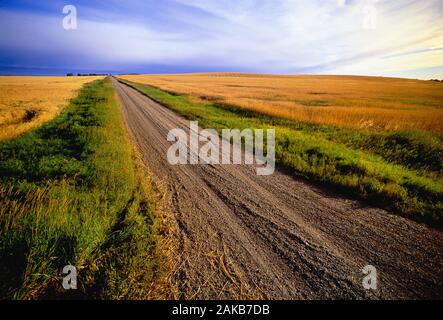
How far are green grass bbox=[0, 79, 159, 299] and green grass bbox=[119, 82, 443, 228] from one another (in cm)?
544

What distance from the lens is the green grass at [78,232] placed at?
10.3 ft

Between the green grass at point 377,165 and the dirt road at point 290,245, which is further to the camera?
→ the green grass at point 377,165

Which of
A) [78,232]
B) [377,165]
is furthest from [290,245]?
[377,165]

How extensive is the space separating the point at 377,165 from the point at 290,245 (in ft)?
18.6

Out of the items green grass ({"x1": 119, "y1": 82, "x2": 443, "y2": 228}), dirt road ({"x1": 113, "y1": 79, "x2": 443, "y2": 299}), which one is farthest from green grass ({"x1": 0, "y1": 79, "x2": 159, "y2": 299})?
green grass ({"x1": 119, "y1": 82, "x2": 443, "y2": 228})

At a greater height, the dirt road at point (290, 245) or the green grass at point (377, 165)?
the green grass at point (377, 165)

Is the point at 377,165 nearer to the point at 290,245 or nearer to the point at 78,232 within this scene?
the point at 290,245

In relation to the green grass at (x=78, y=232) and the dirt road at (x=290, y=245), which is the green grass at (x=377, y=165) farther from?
the green grass at (x=78, y=232)

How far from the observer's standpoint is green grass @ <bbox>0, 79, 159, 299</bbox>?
3150 millimetres

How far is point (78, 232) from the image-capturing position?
3746mm

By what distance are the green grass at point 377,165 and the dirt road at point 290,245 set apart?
0.68 metres

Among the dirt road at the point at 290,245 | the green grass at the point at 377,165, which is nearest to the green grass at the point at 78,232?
the dirt road at the point at 290,245

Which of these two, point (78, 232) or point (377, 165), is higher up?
point (377, 165)

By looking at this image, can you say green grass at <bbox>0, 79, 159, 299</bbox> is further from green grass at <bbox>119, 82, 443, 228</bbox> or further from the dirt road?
green grass at <bbox>119, 82, 443, 228</bbox>
